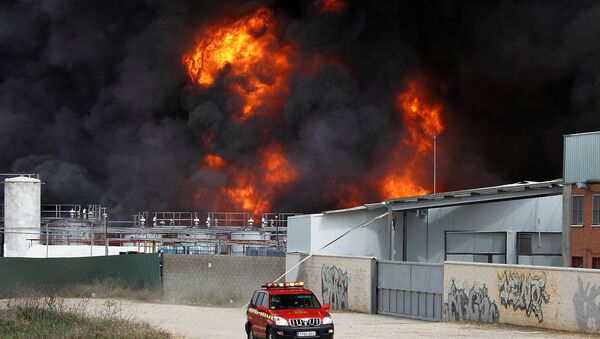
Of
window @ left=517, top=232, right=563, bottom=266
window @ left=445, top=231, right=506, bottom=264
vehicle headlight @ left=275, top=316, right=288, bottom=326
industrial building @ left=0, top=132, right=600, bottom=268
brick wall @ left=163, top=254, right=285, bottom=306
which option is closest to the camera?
vehicle headlight @ left=275, top=316, right=288, bottom=326

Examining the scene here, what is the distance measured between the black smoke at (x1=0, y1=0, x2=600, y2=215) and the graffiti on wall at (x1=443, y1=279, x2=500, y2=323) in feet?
115

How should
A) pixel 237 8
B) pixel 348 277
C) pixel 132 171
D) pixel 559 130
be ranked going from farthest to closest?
1. pixel 132 171
2. pixel 237 8
3. pixel 559 130
4. pixel 348 277

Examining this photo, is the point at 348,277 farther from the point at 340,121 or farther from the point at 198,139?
the point at 198,139

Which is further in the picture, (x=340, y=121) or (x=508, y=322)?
(x=340, y=121)

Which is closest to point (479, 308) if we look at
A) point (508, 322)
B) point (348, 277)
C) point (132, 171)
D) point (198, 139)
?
point (508, 322)

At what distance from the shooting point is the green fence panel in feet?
155

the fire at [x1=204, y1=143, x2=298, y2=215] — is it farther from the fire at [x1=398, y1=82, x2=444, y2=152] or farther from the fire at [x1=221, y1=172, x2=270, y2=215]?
the fire at [x1=398, y1=82, x2=444, y2=152]

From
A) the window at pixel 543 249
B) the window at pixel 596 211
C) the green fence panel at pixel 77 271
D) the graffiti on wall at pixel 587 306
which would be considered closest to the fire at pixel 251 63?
the green fence panel at pixel 77 271

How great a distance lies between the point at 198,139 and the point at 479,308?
5607 centimetres

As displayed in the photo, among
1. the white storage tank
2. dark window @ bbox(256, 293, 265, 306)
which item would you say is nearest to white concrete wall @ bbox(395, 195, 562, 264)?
dark window @ bbox(256, 293, 265, 306)

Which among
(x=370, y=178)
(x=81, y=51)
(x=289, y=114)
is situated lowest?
(x=370, y=178)

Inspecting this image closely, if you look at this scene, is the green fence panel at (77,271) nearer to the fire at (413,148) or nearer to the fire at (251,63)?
the fire at (413,148)

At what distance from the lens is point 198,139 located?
86688 millimetres

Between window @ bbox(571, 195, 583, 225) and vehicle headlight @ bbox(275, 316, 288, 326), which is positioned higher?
window @ bbox(571, 195, 583, 225)
